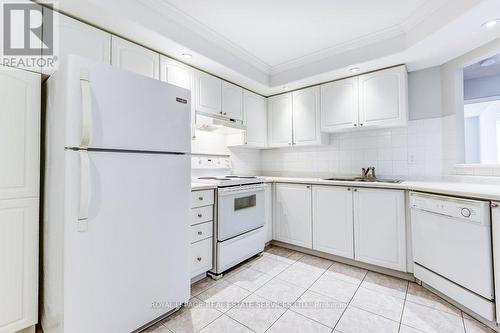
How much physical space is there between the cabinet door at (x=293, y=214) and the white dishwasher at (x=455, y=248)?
39.9 inches

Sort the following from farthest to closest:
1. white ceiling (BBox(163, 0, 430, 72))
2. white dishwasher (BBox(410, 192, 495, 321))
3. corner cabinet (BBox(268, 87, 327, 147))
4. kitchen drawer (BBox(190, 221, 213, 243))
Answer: corner cabinet (BBox(268, 87, 327, 147)) → kitchen drawer (BBox(190, 221, 213, 243)) → white ceiling (BBox(163, 0, 430, 72)) → white dishwasher (BBox(410, 192, 495, 321))

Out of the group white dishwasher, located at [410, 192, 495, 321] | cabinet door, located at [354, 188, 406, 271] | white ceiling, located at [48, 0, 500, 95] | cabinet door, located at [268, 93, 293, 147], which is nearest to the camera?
white dishwasher, located at [410, 192, 495, 321]

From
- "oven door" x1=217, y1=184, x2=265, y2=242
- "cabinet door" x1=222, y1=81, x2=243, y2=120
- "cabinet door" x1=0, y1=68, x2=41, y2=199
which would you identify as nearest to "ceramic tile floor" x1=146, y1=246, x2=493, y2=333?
"oven door" x1=217, y1=184, x2=265, y2=242

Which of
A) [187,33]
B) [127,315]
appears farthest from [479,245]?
[187,33]

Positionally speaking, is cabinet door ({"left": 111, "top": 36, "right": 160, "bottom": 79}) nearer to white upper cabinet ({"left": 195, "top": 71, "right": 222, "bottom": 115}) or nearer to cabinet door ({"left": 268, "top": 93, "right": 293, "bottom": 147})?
white upper cabinet ({"left": 195, "top": 71, "right": 222, "bottom": 115})

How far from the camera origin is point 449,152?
2355 millimetres

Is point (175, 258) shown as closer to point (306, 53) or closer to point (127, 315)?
point (127, 315)

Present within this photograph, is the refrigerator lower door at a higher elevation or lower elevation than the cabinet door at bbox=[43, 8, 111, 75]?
lower

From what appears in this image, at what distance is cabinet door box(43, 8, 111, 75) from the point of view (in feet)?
5.13

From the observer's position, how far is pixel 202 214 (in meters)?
2.02

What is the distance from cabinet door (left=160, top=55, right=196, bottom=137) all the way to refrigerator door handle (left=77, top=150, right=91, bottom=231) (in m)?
1.28

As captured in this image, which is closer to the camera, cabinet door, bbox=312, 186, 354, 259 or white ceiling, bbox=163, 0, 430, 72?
white ceiling, bbox=163, 0, 430, 72

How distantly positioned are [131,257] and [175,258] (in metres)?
0.32

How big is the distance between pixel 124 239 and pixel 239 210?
1.19 meters
